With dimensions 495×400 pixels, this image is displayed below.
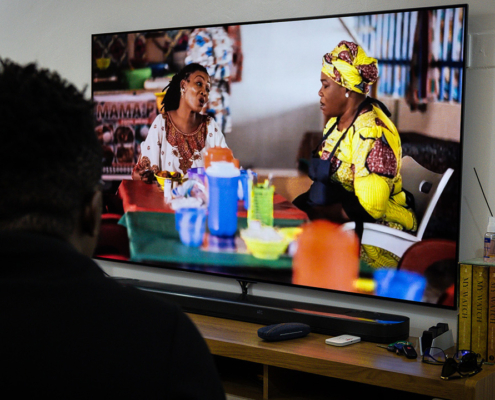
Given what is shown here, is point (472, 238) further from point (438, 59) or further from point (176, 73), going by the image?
point (176, 73)

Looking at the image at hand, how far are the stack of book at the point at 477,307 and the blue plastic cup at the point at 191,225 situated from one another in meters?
1.22

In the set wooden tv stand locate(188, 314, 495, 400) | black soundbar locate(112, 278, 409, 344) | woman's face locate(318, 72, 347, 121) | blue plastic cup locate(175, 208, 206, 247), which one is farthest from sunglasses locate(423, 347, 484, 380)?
blue plastic cup locate(175, 208, 206, 247)

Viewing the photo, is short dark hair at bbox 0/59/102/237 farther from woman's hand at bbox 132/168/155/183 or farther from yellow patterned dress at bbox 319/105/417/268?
woman's hand at bbox 132/168/155/183

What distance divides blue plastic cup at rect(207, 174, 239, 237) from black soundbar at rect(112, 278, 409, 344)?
0.96ft

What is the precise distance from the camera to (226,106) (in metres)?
2.79

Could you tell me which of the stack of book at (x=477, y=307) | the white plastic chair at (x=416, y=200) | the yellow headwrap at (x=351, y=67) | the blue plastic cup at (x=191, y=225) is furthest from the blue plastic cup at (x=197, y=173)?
the stack of book at (x=477, y=307)

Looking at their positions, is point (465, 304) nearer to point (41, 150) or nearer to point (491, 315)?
point (491, 315)

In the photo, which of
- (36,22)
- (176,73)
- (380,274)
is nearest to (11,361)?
(380,274)

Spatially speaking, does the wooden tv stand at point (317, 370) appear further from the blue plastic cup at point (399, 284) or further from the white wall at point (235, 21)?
the white wall at point (235, 21)

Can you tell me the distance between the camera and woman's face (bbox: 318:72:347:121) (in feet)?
8.11

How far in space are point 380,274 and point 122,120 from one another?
152 cm

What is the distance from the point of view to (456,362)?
193 cm

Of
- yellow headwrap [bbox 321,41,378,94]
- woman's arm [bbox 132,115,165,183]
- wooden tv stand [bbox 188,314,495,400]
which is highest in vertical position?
yellow headwrap [bbox 321,41,378,94]

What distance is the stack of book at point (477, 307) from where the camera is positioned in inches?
80.5
